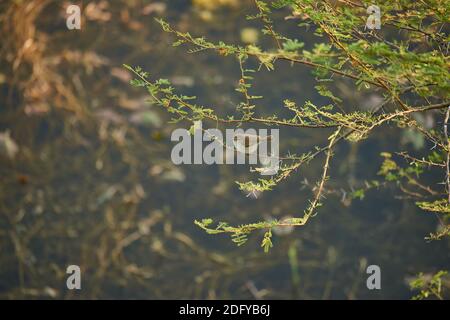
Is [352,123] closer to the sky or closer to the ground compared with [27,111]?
closer to the ground

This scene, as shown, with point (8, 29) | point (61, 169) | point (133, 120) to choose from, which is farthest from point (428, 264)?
point (8, 29)

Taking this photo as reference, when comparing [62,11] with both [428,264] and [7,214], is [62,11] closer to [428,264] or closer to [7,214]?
[7,214]

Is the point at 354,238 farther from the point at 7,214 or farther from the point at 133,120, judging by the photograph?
the point at 7,214

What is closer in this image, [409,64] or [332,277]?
[409,64]

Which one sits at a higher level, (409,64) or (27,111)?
(27,111)

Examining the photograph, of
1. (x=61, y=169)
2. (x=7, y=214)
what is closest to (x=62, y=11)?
(x=61, y=169)

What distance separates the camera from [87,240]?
13.8ft

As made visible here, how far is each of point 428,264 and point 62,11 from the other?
3293 mm

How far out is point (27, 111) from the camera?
4312 millimetres
